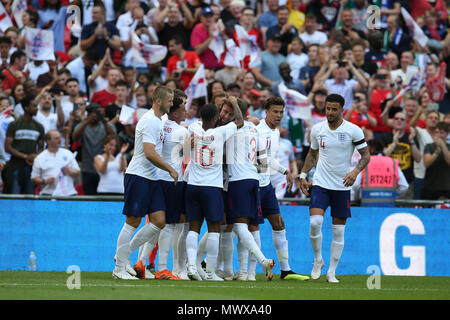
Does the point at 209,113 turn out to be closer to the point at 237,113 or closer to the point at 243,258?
the point at 237,113

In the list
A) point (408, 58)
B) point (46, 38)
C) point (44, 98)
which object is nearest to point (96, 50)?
point (46, 38)

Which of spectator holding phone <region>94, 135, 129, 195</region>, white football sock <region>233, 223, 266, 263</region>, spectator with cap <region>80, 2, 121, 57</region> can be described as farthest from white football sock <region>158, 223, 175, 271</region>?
spectator with cap <region>80, 2, 121, 57</region>

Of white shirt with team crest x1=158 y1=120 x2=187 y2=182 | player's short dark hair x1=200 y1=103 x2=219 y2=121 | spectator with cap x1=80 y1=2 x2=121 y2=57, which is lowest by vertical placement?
white shirt with team crest x1=158 y1=120 x2=187 y2=182

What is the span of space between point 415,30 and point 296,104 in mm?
5511

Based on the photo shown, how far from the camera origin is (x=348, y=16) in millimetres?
21547

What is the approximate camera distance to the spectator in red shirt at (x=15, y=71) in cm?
1797

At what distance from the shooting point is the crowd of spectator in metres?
16.4

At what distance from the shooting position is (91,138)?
16.8m

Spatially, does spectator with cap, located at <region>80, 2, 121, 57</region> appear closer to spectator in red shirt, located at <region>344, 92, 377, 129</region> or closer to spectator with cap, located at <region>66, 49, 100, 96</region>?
spectator with cap, located at <region>66, 49, 100, 96</region>

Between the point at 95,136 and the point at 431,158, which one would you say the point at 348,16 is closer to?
the point at 431,158

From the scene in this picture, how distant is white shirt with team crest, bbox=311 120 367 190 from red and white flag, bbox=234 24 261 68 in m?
6.80

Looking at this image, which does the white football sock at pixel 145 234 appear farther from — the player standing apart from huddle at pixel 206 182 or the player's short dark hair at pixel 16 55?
the player's short dark hair at pixel 16 55

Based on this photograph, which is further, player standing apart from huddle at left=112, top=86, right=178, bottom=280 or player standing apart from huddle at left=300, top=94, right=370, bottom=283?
player standing apart from huddle at left=300, top=94, right=370, bottom=283

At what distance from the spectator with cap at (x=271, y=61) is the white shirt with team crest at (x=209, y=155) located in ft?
25.3
